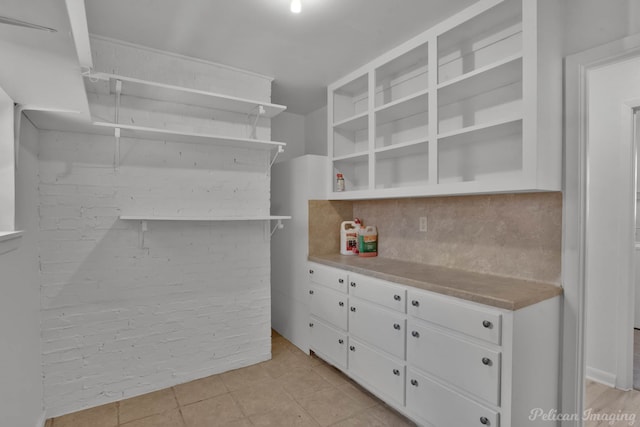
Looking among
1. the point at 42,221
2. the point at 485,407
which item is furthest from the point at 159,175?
the point at 485,407

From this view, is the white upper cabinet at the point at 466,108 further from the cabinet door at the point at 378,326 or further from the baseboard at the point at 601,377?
the baseboard at the point at 601,377

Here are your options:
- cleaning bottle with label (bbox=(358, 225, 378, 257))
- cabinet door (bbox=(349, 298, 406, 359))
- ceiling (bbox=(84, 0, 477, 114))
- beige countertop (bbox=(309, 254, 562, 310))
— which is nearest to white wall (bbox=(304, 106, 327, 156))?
ceiling (bbox=(84, 0, 477, 114))

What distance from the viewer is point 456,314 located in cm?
178

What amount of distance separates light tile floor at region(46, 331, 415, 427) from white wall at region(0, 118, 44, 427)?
46 cm

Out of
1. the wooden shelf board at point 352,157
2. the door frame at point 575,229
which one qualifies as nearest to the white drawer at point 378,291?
the door frame at point 575,229

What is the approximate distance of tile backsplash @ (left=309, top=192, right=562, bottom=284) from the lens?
1943mm

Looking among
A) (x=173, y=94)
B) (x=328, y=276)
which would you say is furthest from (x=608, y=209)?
(x=173, y=94)

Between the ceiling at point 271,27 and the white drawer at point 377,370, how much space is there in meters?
2.10

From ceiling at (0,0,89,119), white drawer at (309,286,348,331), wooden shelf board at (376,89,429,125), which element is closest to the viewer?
ceiling at (0,0,89,119)

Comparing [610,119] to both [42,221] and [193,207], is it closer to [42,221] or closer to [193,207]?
[193,207]

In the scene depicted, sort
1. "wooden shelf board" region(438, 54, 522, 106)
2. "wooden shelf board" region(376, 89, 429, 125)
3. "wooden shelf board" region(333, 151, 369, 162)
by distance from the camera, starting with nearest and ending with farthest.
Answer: "wooden shelf board" region(438, 54, 522, 106) < "wooden shelf board" region(376, 89, 429, 125) < "wooden shelf board" region(333, 151, 369, 162)

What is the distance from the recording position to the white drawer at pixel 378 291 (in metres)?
2.11

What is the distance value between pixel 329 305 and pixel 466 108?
5.73ft

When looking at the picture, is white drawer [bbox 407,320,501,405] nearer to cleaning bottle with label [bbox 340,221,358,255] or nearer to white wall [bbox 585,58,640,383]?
cleaning bottle with label [bbox 340,221,358,255]
